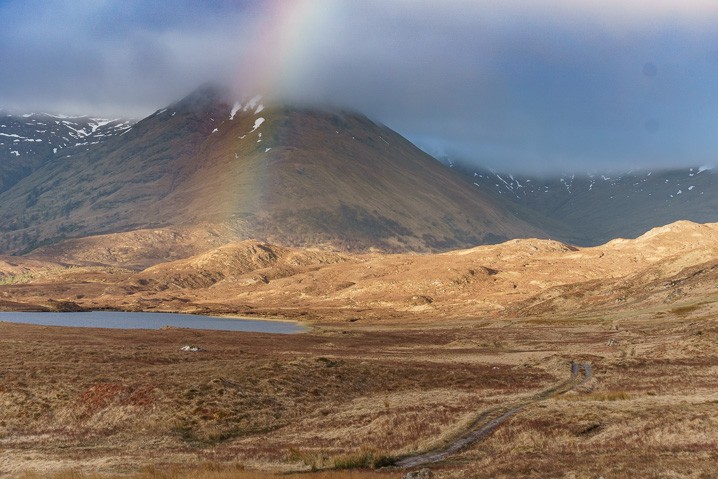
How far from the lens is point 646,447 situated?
26.6 meters

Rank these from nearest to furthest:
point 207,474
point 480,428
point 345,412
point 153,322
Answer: point 207,474 < point 480,428 < point 345,412 < point 153,322

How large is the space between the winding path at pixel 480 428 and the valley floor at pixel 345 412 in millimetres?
609

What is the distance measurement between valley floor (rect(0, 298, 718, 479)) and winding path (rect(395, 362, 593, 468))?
61 centimetres

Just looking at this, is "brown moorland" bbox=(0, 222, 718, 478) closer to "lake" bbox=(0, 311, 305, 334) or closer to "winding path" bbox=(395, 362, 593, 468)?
"winding path" bbox=(395, 362, 593, 468)

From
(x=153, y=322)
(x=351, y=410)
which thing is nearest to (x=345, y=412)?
(x=351, y=410)

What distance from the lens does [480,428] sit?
34469mm

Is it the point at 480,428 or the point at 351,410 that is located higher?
the point at 480,428

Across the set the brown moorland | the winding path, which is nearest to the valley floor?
the brown moorland

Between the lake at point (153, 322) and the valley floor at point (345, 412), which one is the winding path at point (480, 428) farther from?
the lake at point (153, 322)

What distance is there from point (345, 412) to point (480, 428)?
11354 mm

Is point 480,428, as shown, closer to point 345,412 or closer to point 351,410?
point 345,412

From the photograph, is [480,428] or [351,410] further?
[351,410]

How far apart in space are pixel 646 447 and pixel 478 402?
689 inches

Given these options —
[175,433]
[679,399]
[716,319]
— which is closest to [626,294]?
[716,319]
